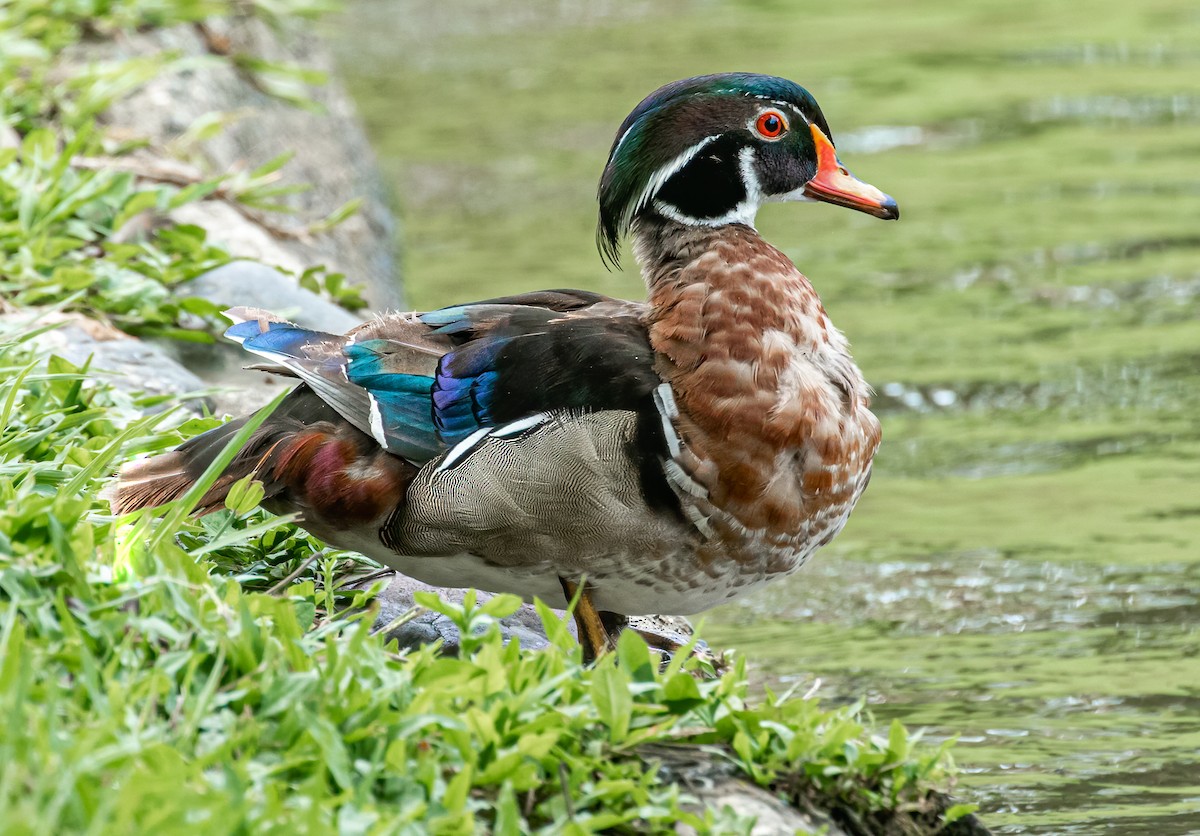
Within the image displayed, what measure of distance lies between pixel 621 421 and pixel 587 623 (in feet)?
1.28

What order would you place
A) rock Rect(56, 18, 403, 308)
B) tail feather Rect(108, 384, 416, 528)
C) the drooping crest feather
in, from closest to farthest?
tail feather Rect(108, 384, 416, 528) → the drooping crest feather → rock Rect(56, 18, 403, 308)

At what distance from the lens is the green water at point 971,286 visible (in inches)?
171

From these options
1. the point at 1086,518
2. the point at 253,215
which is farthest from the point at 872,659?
the point at 253,215

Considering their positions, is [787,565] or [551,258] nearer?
[787,565]

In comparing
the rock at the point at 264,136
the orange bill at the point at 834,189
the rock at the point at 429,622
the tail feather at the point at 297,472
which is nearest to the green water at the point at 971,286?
the rock at the point at 264,136

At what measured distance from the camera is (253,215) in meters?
5.76

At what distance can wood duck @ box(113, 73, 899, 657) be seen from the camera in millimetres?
3254

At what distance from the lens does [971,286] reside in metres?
7.82

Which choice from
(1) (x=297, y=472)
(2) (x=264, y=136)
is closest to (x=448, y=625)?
(1) (x=297, y=472)

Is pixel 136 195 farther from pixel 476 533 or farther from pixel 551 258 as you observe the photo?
pixel 551 258

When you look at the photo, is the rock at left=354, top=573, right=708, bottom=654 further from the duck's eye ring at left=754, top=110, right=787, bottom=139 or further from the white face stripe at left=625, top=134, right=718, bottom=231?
the duck's eye ring at left=754, top=110, right=787, bottom=139

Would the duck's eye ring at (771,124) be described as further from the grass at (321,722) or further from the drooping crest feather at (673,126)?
the grass at (321,722)

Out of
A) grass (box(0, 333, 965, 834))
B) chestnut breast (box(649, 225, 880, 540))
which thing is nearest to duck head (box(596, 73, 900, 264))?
chestnut breast (box(649, 225, 880, 540))

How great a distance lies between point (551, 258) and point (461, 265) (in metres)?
0.43
